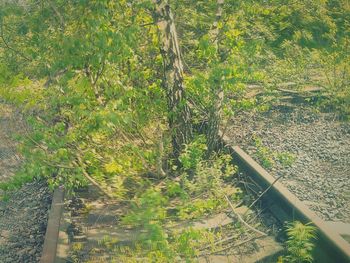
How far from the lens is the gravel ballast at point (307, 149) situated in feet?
17.7

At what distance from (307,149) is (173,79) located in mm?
2907

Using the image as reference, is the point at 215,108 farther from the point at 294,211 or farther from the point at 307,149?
the point at 294,211

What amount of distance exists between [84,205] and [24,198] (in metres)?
1.28

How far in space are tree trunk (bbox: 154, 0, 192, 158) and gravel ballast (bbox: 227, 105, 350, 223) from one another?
55.7 inches

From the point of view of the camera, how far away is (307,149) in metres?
6.82

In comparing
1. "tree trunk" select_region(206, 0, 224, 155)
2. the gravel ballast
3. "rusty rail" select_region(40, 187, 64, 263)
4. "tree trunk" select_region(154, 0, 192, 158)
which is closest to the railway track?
"rusty rail" select_region(40, 187, 64, 263)

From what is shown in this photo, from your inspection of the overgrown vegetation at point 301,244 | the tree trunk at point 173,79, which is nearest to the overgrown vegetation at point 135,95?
the tree trunk at point 173,79

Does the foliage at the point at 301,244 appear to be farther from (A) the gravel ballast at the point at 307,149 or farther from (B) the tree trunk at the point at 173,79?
(B) the tree trunk at the point at 173,79

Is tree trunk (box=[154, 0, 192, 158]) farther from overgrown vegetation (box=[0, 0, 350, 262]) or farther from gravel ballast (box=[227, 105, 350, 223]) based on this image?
gravel ballast (box=[227, 105, 350, 223])

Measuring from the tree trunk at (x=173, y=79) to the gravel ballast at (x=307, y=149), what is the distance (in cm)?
141

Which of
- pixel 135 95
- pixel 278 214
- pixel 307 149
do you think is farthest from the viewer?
pixel 307 149

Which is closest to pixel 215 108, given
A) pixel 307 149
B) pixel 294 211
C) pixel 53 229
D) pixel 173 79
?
pixel 173 79

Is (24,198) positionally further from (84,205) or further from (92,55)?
(92,55)

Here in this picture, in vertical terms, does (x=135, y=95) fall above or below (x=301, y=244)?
above
